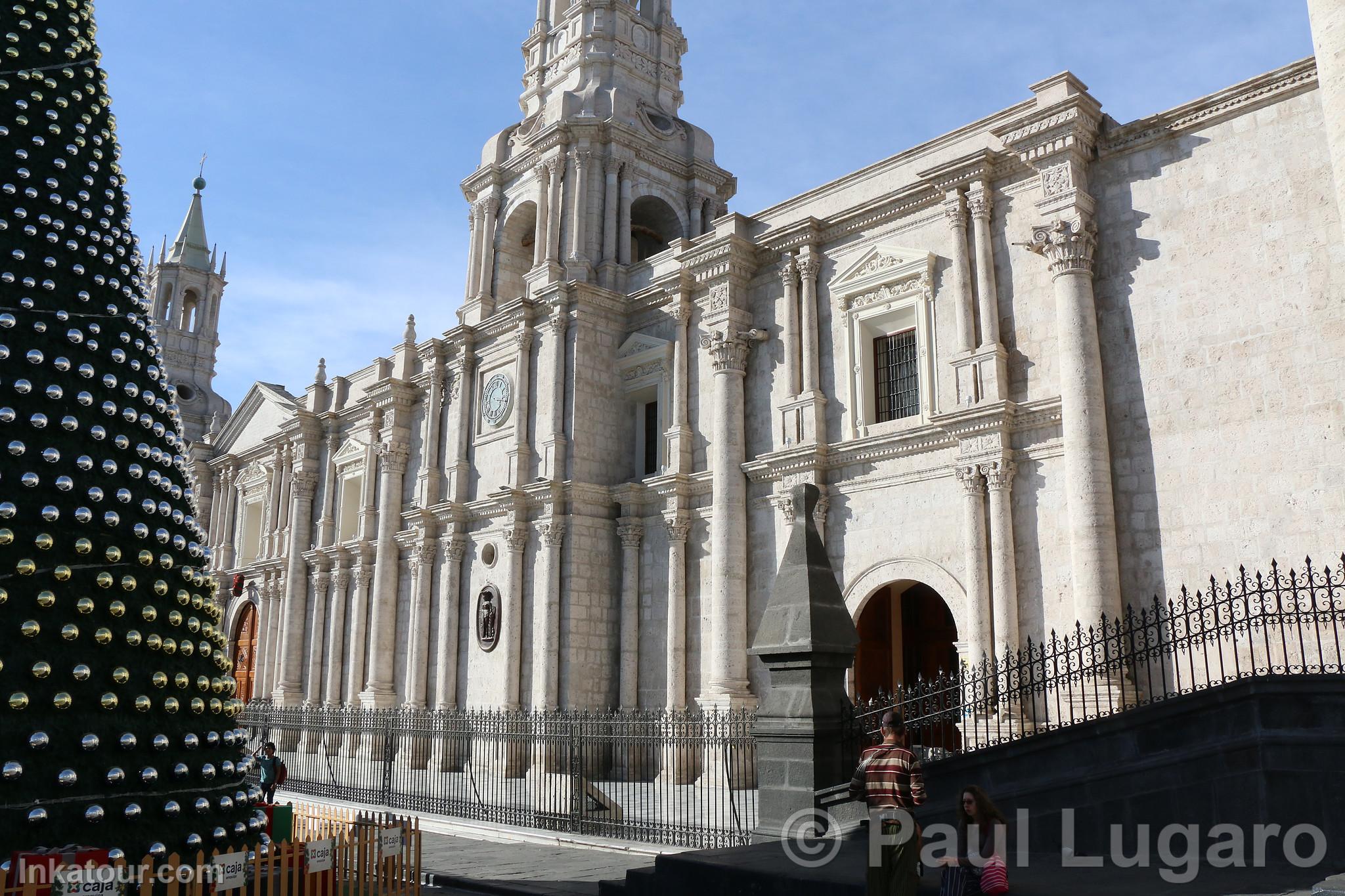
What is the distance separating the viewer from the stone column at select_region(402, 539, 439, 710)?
24484 mm

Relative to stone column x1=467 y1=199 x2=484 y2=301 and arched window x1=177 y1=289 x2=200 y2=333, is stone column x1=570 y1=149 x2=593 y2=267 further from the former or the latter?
arched window x1=177 y1=289 x2=200 y2=333

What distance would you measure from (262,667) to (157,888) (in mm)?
28471

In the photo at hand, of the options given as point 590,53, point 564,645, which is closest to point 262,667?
point 564,645

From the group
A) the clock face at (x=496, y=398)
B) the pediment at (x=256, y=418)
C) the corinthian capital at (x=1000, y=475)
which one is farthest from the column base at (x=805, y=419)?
the pediment at (x=256, y=418)

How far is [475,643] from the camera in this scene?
921 inches

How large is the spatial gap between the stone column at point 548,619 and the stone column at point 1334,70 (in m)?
16.0

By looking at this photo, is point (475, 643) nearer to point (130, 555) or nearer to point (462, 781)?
point (462, 781)

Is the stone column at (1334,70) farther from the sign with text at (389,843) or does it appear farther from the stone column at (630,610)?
the stone column at (630,610)

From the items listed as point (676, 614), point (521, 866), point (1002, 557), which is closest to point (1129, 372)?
point (1002, 557)

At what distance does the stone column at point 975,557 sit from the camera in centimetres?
1519

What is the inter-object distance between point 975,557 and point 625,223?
43.1 ft

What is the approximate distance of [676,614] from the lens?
1984 centimetres

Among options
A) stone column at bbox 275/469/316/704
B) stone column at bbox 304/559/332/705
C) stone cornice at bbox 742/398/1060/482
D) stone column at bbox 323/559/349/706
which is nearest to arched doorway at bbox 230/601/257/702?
stone column at bbox 275/469/316/704

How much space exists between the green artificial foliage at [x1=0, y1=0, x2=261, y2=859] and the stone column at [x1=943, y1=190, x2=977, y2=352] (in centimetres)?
1266
